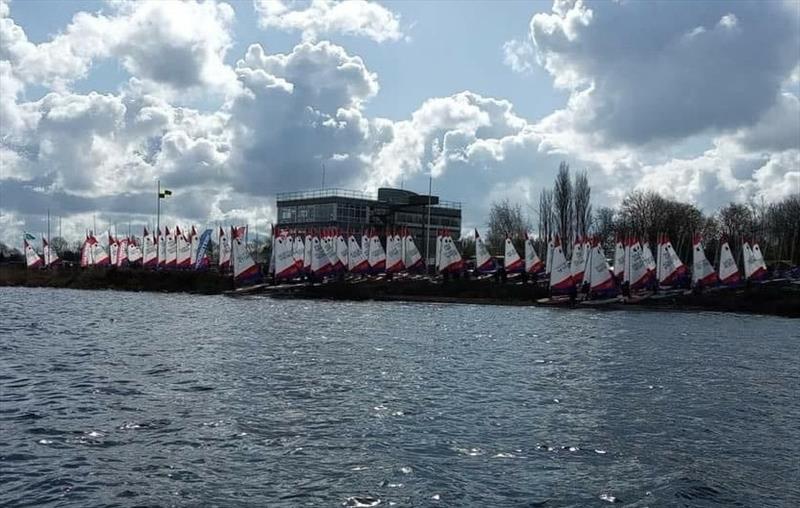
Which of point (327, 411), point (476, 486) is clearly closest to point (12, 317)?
point (327, 411)

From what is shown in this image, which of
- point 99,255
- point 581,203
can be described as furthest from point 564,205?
point 99,255

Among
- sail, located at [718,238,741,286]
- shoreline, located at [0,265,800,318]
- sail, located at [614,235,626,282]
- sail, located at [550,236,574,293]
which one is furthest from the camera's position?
sail, located at [614,235,626,282]

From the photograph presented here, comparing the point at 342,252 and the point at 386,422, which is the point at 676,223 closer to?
the point at 342,252

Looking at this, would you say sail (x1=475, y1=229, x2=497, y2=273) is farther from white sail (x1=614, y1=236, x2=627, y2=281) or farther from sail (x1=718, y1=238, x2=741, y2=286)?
sail (x1=718, y1=238, x2=741, y2=286)

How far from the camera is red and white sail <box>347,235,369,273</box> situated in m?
98.8

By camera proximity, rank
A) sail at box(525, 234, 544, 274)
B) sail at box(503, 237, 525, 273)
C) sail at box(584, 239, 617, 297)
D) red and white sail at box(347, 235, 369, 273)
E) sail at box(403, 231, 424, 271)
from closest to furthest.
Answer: sail at box(584, 239, 617, 297)
sail at box(525, 234, 544, 274)
sail at box(503, 237, 525, 273)
red and white sail at box(347, 235, 369, 273)
sail at box(403, 231, 424, 271)

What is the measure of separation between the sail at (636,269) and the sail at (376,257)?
30571 mm

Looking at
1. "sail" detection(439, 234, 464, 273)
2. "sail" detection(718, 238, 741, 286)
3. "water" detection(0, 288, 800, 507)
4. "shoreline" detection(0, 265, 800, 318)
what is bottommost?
"water" detection(0, 288, 800, 507)

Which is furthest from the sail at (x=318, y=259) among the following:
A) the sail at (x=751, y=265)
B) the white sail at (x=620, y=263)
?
the sail at (x=751, y=265)

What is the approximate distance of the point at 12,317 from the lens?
48.8 metres

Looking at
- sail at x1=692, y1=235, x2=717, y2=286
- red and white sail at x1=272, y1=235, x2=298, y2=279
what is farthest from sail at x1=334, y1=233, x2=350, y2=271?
sail at x1=692, y1=235, x2=717, y2=286

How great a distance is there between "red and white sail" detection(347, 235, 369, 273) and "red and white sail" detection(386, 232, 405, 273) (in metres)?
2.83

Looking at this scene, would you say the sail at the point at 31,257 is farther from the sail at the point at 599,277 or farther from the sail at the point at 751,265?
the sail at the point at 751,265

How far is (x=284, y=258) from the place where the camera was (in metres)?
92.2
